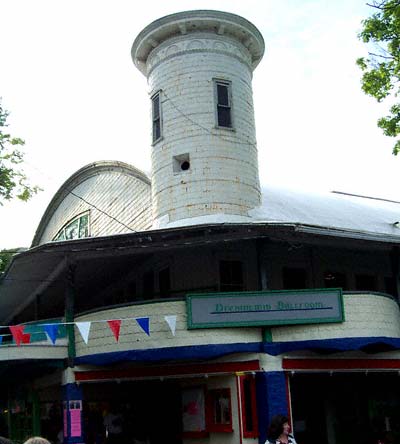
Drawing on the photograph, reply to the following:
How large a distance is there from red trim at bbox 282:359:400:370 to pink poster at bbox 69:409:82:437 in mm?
4998

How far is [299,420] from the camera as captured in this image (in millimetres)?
20141

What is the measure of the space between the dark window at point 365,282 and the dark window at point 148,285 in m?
6.37

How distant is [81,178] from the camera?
93.7 feet

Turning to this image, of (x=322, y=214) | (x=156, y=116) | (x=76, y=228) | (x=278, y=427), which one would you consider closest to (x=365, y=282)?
(x=322, y=214)

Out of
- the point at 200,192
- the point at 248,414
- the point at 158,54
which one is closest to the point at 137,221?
the point at 200,192

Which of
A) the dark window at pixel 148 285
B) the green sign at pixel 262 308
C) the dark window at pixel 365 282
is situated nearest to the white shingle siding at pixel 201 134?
the dark window at pixel 148 285

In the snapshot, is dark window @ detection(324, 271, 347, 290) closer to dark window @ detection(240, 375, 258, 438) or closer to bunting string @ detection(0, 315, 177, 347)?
dark window @ detection(240, 375, 258, 438)

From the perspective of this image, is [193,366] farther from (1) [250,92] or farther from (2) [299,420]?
(1) [250,92]

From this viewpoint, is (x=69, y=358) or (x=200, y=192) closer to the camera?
(x=69, y=358)

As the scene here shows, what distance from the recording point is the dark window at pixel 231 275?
61.2 feet

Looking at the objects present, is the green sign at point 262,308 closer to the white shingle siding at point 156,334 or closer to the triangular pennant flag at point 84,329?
the white shingle siding at point 156,334

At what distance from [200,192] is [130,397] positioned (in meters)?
6.64

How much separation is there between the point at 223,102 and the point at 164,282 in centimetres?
593

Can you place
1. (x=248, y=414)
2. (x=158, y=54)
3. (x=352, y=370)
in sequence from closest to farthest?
(x=248, y=414) < (x=352, y=370) < (x=158, y=54)
